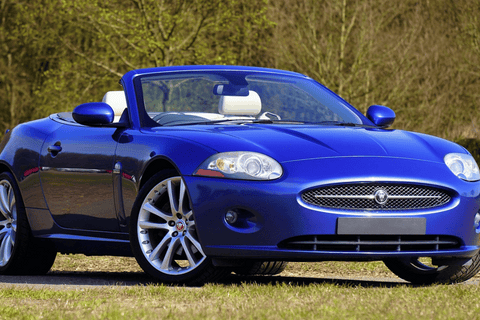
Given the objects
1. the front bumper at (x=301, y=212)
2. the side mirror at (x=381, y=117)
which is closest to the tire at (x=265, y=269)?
the side mirror at (x=381, y=117)

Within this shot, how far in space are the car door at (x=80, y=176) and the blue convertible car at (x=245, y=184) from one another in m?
0.01

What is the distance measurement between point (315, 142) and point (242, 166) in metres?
0.56

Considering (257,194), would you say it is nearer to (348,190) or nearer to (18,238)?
(348,190)

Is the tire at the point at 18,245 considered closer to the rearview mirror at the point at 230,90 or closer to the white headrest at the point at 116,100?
the white headrest at the point at 116,100

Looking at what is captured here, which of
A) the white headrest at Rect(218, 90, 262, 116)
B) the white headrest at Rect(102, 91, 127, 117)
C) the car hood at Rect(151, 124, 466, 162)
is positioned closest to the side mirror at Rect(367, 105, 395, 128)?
the car hood at Rect(151, 124, 466, 162)

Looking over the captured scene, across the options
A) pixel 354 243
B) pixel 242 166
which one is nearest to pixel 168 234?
→ pixel 242 166

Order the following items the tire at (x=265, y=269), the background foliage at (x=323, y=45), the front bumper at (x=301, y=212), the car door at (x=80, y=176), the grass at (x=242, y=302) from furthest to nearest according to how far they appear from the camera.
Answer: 1. the background foliage at (x=323, y=45)
2. the tire at (x=265, y=269)
3. the car door at (x=80, y=176)
4. the front bumper at (x=301, y=212)
5. the grass at (x=242, y=302)

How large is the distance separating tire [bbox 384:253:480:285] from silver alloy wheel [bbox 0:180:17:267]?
309cm

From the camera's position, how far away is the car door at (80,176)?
633 centimetres

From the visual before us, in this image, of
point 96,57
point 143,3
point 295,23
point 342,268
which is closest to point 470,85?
point 295,23

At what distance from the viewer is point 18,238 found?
24.0 ft

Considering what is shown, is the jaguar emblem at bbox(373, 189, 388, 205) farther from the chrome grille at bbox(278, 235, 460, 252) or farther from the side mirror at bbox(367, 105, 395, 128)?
the side mirror at bbox(367, 105, 395, 128)

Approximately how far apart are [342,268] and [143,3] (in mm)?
19023

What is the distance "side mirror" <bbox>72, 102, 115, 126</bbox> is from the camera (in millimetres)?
6348
